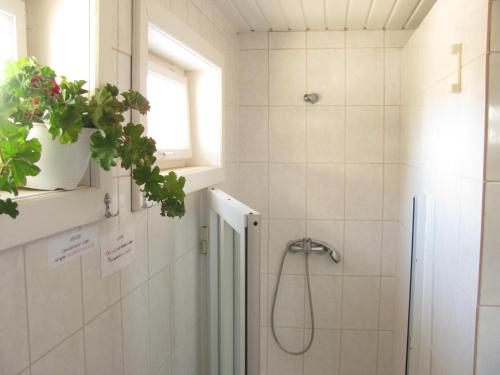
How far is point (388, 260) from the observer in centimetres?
258

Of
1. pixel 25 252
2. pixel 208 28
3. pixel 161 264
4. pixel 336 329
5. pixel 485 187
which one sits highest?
pixel 208 28

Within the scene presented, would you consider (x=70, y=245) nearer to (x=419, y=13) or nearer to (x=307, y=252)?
(x=307, y=252)

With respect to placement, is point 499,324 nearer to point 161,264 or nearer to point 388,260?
point 161,264

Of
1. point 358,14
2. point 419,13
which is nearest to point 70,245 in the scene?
point 358,14

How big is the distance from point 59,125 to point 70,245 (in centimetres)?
32

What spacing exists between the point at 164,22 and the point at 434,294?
4.65ft

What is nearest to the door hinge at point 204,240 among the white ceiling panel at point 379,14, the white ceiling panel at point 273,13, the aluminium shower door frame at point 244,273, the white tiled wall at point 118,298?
the white tiled wall at point 118,298

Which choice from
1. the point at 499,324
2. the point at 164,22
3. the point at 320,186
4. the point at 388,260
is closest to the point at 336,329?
the point at 388,260

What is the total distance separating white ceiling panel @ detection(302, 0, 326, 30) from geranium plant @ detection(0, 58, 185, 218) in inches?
55.1

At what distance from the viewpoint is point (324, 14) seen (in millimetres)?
2234

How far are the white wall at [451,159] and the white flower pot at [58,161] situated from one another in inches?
42.6

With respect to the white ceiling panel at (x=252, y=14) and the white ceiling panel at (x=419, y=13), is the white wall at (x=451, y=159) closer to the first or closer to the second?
the white ceiling panel at (x=419, y=13)

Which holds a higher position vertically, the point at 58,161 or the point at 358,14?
the point at 358,14

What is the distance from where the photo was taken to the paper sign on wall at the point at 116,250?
45.8 inches
